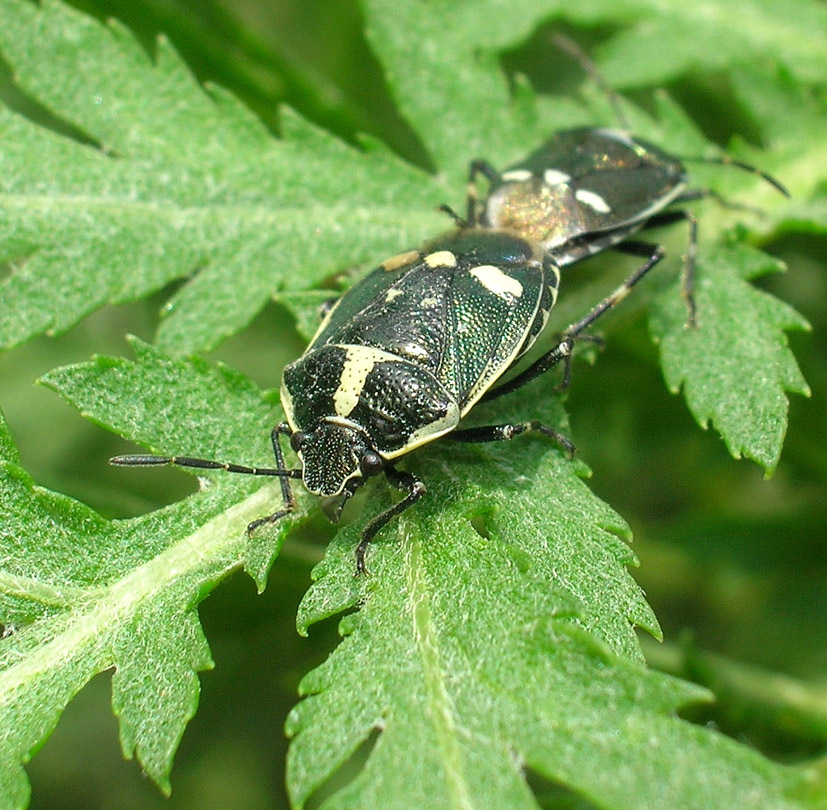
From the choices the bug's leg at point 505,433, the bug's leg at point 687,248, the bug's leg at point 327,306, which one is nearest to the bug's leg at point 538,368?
the bug's leg at point 505,433

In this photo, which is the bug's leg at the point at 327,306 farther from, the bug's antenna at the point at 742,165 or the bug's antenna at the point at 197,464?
the bug's antenna at the point at 742,165

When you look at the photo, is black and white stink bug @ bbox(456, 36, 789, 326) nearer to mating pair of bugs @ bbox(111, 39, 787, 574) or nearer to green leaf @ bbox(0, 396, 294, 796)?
mating pair of bugs @ bbox(111, 39, 787, 574)

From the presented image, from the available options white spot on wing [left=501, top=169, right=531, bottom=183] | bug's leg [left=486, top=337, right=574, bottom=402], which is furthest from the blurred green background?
bug's leg [left=486, top=337, right=574, bottom=402]

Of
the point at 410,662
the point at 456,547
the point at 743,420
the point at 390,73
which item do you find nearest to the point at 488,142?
the point at 390,73

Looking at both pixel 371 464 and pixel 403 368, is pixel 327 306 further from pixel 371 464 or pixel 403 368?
pixel 371 464

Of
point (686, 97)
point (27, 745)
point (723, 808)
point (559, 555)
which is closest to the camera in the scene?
point (723, 808)

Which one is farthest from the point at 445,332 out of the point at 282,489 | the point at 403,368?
the point at 282,489

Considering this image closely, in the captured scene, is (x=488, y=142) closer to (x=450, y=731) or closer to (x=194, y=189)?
(x=194, y=189)

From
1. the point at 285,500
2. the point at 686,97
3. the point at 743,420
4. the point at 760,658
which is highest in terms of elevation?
the point at 686,97
